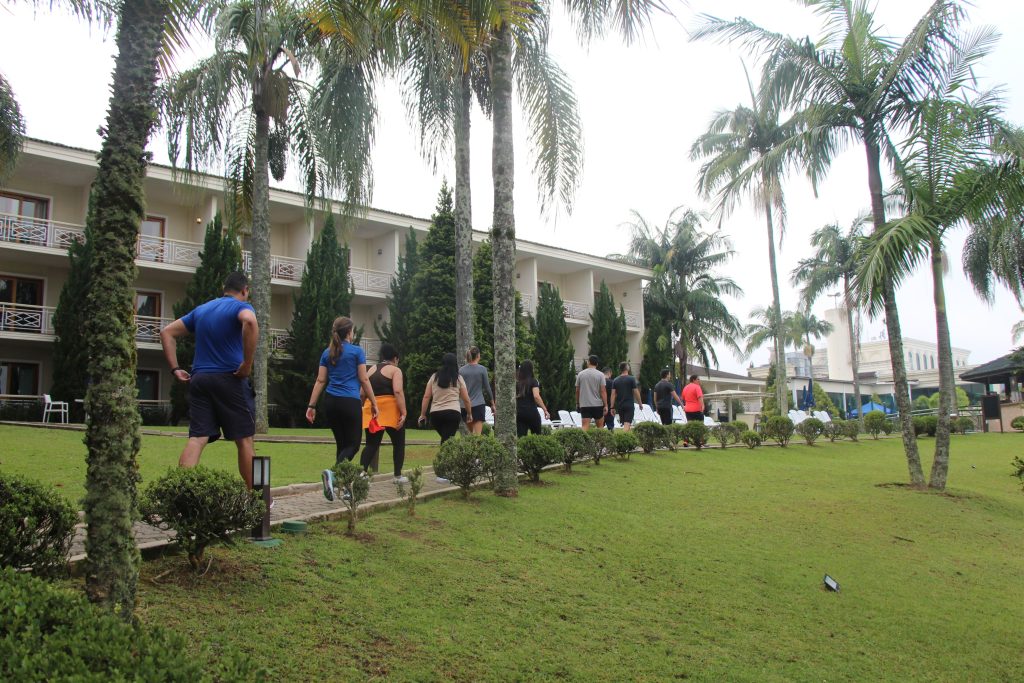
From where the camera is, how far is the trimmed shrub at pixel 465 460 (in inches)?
303

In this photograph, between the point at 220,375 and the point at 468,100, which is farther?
the point at 468,100

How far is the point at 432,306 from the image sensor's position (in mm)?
25828

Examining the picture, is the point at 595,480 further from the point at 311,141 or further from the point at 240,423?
the point at 311,141

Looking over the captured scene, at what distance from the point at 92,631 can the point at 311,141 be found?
1815 cm

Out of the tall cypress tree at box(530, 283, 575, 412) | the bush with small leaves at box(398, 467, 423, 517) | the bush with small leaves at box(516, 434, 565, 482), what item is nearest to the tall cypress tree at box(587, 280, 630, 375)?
the tall cypress tree at box(530, 283, 575, 412)

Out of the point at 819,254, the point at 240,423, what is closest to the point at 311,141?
the point at 240,423

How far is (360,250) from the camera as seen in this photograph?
101ft

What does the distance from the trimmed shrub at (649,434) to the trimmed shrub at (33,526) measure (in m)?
10.8

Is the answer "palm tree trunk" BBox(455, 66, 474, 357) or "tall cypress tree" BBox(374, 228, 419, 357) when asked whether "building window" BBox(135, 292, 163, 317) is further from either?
"palm tree trunk" BBox(455, 66, 474, 357)

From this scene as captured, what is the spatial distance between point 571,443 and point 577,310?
2645cm

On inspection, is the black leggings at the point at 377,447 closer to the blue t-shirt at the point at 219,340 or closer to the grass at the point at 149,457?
the grass at the point at 149,457

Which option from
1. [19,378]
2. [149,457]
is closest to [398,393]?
[149,457]

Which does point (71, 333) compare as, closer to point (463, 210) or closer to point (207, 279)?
point (207, 279)

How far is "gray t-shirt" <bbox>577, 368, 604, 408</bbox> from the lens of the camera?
13.0 metres
